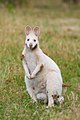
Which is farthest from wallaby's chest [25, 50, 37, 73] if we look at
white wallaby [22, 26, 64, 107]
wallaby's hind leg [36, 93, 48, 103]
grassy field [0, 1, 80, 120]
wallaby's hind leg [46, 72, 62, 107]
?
grassy field [0, 1, 80, 120]

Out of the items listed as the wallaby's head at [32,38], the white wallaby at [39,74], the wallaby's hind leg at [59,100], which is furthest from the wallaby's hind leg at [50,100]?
the wallaby's head at [32,38]

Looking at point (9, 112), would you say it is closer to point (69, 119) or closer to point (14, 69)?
point (69, 119)

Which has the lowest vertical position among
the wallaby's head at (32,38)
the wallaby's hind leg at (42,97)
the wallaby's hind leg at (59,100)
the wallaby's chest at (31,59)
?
the wallaby's hind leg at (59,100)

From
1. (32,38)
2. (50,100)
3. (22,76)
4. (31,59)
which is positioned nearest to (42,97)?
(50,100)

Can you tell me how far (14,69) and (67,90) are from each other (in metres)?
1.23

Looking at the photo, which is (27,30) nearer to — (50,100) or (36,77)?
(36,77)

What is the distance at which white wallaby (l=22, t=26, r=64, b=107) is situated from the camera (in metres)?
6.12

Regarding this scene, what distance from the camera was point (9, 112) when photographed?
590cm

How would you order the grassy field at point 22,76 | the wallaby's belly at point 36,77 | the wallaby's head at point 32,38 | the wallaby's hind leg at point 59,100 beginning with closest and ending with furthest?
the grassy field at point 22,76 < the wallaby's head at point 32,38 < the wallaby's belly at point 36,77 < the wallaby's hind leg at point 59,100

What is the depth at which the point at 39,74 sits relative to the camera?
6203mm

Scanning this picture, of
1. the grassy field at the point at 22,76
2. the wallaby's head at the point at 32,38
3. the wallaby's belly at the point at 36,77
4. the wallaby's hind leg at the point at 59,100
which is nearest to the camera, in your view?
the grassy field at the point at 22,76

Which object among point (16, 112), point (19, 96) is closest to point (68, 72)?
point (19, 96)

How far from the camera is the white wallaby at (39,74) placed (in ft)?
20.1

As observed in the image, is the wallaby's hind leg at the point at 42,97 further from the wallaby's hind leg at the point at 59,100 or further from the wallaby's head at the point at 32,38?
the wallaby's head at the point at 32,38
